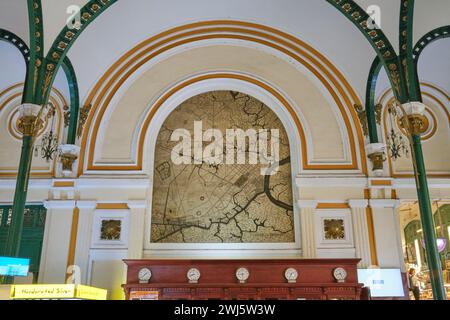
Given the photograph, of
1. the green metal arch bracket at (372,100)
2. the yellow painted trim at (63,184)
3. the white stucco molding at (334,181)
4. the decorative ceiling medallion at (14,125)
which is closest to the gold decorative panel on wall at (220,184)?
the white stucco molding at (334,181)

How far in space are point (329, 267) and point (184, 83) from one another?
5461 mm

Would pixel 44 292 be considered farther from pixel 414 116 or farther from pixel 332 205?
pixel 332 205

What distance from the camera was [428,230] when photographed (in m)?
6.93

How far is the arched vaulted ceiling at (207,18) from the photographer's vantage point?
31.0 feet

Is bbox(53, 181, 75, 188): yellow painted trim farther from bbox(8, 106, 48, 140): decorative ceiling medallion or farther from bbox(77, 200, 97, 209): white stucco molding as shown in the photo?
bbox(8, 106, 48, 140): decorative ceiling medallion

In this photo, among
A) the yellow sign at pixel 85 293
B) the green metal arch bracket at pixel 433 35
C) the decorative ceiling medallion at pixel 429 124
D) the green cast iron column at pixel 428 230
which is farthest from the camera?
the decorative ceiling medallion at pixel 429 124

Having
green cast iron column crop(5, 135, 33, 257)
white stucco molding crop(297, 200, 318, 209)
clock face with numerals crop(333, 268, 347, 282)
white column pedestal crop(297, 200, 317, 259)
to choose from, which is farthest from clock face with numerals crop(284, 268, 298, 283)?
green cast iron column crop(5, 135, 33, 257)

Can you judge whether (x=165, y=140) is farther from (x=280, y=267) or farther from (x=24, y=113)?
(x=280, y=267)

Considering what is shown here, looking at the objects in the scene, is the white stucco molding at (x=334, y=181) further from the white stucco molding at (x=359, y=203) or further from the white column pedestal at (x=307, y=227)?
the white column pedestal at (x=307, y=227)

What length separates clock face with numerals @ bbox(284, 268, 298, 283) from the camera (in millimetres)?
7770

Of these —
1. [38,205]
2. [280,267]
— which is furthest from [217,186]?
[38,205]

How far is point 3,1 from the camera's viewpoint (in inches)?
335
